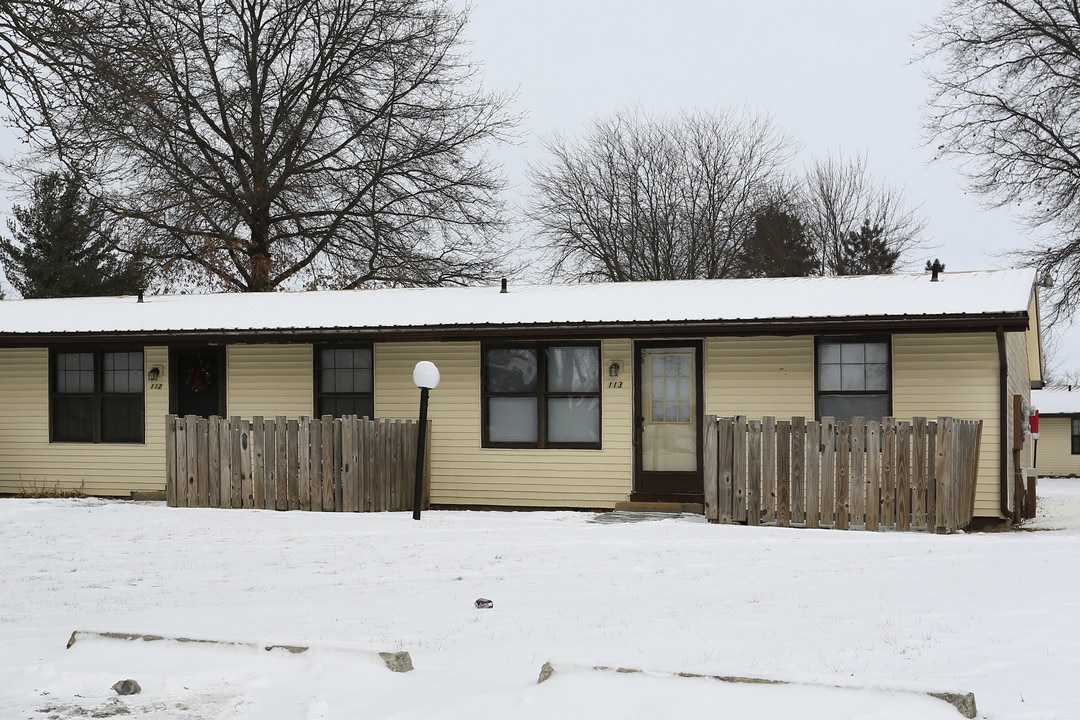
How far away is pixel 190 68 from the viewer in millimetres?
30000

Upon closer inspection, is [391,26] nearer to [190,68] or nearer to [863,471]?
[190,68]

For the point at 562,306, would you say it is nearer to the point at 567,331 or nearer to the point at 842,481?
the point at 567,331

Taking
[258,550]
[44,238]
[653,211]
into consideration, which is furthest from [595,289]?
[44,238]

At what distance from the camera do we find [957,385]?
13953mm

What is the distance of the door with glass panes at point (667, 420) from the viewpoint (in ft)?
49.6

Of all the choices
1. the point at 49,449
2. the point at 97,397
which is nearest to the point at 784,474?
the point at 97,397

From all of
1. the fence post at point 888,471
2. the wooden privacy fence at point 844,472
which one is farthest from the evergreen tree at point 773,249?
the fence post at point 888,471

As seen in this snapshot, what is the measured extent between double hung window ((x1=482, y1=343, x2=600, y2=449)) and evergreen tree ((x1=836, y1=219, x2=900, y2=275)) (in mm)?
29081

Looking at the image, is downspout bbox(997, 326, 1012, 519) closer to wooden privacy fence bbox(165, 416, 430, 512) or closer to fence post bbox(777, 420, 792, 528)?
fence post bbox(777, 420, 792, 528)

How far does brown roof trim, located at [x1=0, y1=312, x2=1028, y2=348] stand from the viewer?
1340 cm

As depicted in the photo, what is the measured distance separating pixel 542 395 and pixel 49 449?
26.5 feet

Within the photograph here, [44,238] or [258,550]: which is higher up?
[44,238]

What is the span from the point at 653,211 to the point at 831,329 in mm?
28397

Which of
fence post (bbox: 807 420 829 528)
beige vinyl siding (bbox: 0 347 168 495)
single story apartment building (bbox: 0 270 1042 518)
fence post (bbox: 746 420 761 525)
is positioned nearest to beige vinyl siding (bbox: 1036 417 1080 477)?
single story apartment building (bbox: 0 270 1042 518)
